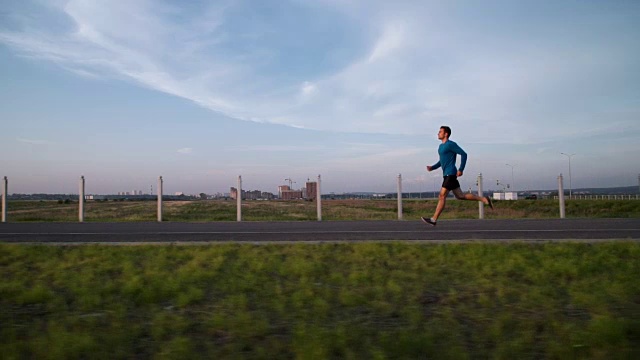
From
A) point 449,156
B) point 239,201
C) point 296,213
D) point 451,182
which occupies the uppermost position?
point 449,156

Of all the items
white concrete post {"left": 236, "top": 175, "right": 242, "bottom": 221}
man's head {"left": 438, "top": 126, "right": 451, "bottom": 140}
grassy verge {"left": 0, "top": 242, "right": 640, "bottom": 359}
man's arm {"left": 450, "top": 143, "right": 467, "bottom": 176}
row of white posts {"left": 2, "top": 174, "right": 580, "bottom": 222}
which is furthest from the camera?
white concrete post {"left": 236, "top": 175, "right": 242, "bottom": 221}

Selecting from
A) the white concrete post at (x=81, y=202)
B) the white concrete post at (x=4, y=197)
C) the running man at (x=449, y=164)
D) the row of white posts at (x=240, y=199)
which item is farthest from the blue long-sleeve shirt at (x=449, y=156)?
the white concrete post at (x=4, y=197)

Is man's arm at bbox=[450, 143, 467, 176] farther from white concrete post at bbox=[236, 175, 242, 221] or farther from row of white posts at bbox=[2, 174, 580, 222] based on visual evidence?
white concrete post at bbox=[236, 175, 242, 221]

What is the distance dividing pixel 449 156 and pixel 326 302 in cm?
583

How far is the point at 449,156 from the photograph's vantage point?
31.7 feet

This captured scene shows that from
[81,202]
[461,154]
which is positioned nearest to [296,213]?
[81,202]

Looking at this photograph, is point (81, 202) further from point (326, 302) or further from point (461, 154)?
point (326, 302)

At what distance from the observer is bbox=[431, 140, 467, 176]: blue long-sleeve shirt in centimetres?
959

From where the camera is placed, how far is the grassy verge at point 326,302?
3.54 m

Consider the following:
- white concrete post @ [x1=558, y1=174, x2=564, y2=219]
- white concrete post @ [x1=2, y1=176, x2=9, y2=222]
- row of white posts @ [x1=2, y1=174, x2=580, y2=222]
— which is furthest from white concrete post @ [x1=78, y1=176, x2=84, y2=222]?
white concrete post @ [x1=558, y1=174, x2=564, y2=219]

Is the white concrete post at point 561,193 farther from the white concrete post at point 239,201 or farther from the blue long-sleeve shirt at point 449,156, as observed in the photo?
the white concrete post at point 239,201

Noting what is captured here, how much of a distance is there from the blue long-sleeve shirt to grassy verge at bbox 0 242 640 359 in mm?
2529

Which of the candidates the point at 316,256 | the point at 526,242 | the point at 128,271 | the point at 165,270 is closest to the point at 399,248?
the point at 316,256

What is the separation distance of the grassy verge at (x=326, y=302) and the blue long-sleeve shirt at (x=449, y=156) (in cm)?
253
